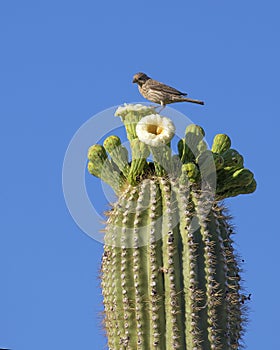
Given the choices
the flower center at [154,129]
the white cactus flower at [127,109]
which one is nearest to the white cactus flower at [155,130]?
the flower center at [154,129]

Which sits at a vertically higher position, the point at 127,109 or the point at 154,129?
the point at 127,109

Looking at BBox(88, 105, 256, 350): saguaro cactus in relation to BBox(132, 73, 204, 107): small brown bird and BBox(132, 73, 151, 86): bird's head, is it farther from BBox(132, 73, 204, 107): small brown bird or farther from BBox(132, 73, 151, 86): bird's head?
BBox(132, 73, 151, 86): bird's head

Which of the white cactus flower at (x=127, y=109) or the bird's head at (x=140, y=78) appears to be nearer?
the white cactus flower at (x=127, y=109)

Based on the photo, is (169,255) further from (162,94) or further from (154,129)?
(162,94)

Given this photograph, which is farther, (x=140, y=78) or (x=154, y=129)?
(x=140, y=78)

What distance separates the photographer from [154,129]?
31.2ft

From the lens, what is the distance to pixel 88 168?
972cm

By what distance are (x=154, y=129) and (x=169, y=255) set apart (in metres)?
1.35

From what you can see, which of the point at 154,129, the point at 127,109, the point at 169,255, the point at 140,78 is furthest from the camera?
the point at 140,78

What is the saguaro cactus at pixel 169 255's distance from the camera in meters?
8.73

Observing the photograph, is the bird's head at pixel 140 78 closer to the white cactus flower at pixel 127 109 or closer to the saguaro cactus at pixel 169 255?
the white cactus flower at pixel 127 109

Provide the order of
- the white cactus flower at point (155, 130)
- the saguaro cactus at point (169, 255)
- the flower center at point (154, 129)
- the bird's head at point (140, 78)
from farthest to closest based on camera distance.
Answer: the bird's head at point (140, 78) < the flower center at point (154, 129) < the white cactus flower at point (155, 130) < the saguaro cactus at point (169, 255)

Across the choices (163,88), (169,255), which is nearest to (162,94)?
(163,88)

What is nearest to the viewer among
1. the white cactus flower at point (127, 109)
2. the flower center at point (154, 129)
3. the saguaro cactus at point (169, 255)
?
the saguaro cactus at point (169, 255)
